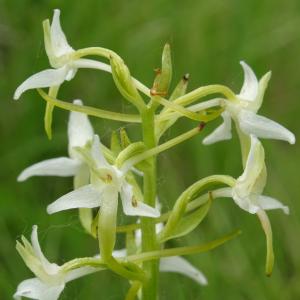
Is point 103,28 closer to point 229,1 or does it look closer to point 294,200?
point 229,1

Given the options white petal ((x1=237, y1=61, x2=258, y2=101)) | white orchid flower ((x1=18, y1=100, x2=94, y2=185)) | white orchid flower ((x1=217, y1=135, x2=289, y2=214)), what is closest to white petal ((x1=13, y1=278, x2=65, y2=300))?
white orchid flower ((x1=18, y1=100, x2=94, y2=185))

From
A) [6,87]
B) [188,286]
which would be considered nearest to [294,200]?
[188,286]

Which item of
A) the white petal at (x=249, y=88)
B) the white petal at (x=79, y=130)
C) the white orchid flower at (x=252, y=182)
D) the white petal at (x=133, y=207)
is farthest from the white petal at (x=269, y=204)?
the white petal at (x=79, y=130)

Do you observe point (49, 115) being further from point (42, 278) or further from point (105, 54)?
point (42, 278)

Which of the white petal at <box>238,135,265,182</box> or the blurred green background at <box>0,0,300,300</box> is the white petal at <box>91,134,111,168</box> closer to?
the white petal at <box>238,135,265,182</box>

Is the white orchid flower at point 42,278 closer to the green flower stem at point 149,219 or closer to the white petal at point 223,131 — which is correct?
the green flower stem at point 149,219

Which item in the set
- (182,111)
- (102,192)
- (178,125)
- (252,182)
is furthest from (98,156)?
(178,125)

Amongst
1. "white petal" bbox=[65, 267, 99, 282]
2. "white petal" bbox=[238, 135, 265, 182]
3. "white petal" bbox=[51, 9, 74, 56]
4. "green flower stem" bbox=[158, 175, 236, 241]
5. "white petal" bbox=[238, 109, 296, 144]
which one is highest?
"white petal" bbox=[51, 9, 74, 56]
